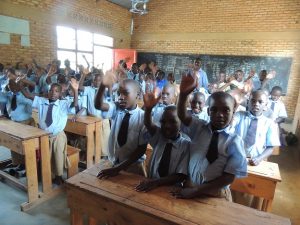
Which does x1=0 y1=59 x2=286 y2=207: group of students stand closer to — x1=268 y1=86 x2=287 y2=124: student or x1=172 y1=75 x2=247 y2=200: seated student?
x1=172 y1=75 x2=247 y2=200: seated student

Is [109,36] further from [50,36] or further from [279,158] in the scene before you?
[279,158]

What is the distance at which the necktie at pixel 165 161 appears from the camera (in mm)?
1607

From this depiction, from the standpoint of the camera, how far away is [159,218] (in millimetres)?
1198

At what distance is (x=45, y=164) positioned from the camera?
282 centimetres

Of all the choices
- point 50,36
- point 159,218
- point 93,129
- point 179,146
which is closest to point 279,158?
point 93,129

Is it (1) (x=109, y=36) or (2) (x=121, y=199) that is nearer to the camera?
(2) (x=121, y=199)

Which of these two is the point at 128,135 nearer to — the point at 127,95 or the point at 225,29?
the point at 127,95

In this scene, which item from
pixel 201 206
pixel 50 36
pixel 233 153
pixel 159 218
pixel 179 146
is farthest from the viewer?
pixel 50 36

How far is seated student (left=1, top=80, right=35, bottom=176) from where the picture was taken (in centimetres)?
348

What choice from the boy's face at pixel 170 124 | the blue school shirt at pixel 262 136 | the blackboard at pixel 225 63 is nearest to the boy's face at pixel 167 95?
the blue school shirt at pixel 262 136

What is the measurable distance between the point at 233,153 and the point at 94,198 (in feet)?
2.90

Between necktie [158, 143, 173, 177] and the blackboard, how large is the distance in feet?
19.8

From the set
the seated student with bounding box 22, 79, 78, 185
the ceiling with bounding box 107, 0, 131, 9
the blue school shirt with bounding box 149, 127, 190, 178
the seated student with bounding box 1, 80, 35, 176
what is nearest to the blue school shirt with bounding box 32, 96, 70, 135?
the seated student with bounding box 22, 79, 78, 185

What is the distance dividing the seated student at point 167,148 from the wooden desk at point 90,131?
6.82 ft
